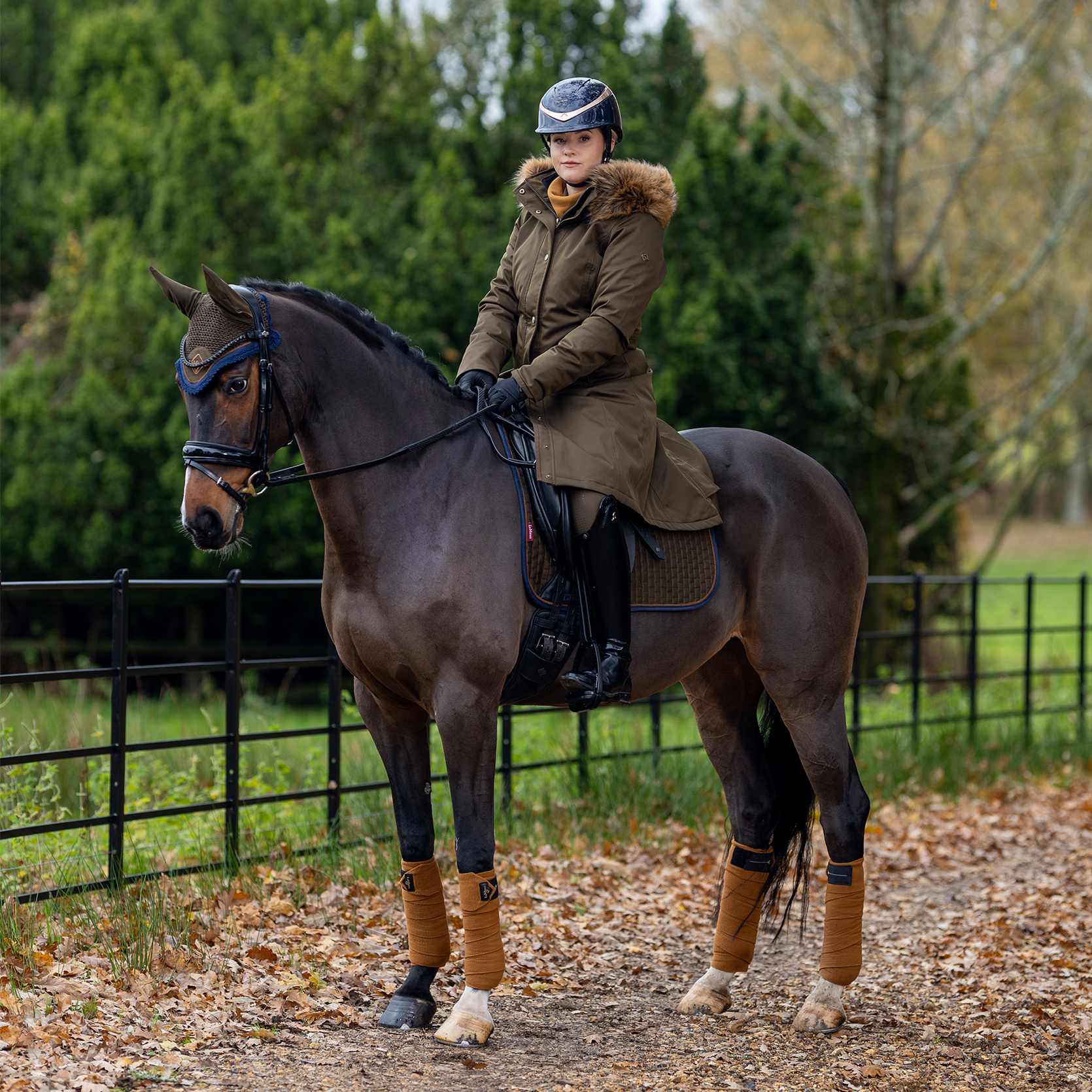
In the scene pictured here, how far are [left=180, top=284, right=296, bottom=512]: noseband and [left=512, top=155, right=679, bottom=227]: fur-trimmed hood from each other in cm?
121

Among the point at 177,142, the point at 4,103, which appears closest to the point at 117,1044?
the point at 177,142

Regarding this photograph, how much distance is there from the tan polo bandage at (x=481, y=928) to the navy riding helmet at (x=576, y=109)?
252 cm

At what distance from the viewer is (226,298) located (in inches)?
142

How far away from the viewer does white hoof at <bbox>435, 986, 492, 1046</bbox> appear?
396 centimetres

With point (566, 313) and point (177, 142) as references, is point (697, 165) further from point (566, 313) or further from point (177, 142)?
point (566, 313)

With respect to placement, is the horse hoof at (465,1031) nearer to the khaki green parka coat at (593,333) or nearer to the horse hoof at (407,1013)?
the horse hoof at (407,1013)

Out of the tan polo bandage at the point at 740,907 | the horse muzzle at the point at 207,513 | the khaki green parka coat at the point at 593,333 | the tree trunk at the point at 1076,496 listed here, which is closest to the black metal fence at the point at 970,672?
the tan polo bandage at the point at 740,907

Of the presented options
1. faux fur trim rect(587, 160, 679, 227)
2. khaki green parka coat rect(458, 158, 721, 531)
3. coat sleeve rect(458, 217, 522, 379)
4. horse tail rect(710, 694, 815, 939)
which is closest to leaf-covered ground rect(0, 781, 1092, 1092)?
horse tail rect(710, 694, 815, 939)

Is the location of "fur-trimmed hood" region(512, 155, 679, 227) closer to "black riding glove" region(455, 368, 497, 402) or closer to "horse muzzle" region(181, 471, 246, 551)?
"black riding glove" region(455, 368, 497, 402)

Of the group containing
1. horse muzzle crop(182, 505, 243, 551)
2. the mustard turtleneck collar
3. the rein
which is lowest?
horse muzzle crop(182, 505, 243, 551)

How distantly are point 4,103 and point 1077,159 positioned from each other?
569 inches

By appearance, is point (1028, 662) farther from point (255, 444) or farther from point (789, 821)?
point (255, 444)

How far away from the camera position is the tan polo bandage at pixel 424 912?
166 inches

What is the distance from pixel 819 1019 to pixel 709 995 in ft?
1.38
